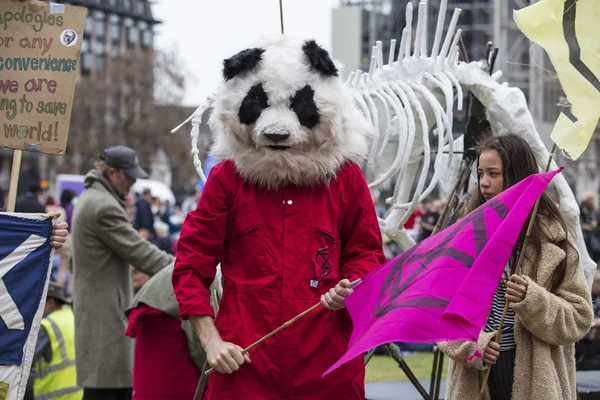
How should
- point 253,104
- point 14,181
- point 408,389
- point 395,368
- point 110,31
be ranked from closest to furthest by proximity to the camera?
1. point 253,104
2. point 14,181
3. point 408,389
4. point 395,368
5. point 110,31

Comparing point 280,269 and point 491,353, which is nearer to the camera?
point 280,269

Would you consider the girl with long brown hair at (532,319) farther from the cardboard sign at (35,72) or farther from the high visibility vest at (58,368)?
the high visibility vest at (58,368)

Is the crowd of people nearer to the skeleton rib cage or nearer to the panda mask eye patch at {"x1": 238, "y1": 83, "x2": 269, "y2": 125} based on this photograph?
the panda mask eye patch at {"x1": 238, "y1": 83, "x2": 269, "y2": 125}

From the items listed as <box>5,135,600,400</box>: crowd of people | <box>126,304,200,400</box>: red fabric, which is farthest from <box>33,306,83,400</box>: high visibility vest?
<box>126,304,200,400</box>: red fabric

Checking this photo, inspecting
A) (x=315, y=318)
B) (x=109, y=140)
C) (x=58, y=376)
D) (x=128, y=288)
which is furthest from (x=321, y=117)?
(x=109, y=140)

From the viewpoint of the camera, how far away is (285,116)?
4.43 meters

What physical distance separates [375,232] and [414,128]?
2781 millimetres

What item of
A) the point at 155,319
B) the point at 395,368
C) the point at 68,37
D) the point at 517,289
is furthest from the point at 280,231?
the point at 395,368

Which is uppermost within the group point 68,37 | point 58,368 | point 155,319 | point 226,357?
point 68,37

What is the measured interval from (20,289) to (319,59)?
69.0 inches

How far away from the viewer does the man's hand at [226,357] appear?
420 cm

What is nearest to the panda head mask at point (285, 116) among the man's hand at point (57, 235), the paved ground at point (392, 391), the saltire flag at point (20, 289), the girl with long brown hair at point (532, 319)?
the girl with long brown hair at point (532, 319)

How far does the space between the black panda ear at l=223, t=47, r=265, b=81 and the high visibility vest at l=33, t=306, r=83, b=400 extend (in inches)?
152

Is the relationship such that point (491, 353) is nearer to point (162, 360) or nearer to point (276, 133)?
point (276, 133)
